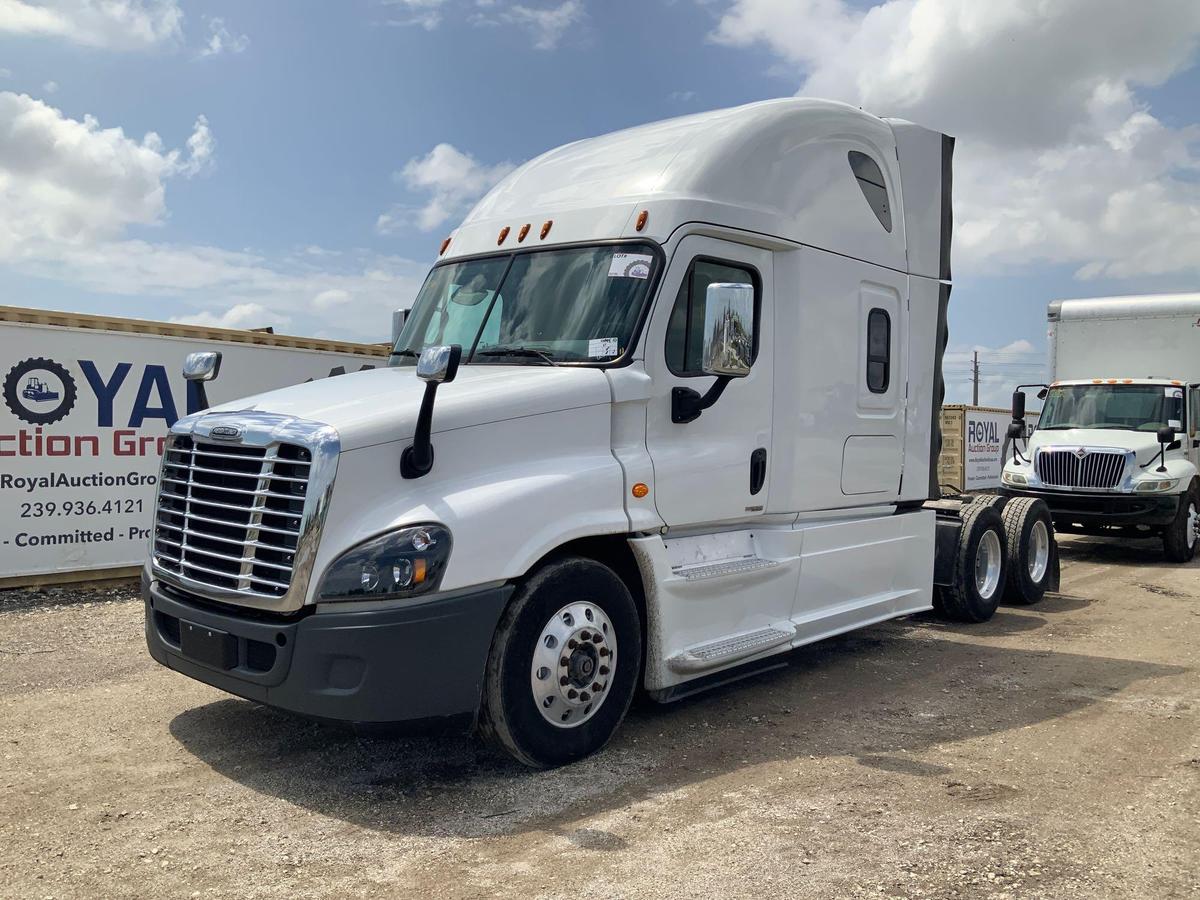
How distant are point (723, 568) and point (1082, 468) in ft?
31.8

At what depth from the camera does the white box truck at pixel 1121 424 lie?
44.2 ft

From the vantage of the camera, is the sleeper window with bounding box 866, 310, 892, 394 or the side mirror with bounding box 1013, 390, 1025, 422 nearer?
the sleeper window with bounding box 866, 310, 892, 394

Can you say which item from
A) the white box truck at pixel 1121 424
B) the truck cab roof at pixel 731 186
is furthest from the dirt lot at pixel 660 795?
the white box truck at pixel 1121 424

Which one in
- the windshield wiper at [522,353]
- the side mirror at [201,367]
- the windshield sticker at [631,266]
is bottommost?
the side mirror at [201,367]

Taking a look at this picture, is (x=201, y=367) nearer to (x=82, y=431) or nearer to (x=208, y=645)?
(x=208, y=645)

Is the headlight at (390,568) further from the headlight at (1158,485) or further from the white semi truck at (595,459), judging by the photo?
the headlight at (1158,485)

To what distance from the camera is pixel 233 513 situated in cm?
481

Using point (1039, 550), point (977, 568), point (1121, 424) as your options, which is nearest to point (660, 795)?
point (977, 568)

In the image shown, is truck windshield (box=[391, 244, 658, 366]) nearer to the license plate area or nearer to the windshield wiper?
the windshield wiper

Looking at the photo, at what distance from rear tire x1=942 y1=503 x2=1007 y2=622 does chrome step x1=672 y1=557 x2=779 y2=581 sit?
138 inches

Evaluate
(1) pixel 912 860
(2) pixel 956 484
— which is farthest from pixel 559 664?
(2) pixel 956 484

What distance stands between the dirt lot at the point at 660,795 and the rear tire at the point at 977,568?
1.75 meters

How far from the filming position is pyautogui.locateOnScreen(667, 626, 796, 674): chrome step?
18.5 feet

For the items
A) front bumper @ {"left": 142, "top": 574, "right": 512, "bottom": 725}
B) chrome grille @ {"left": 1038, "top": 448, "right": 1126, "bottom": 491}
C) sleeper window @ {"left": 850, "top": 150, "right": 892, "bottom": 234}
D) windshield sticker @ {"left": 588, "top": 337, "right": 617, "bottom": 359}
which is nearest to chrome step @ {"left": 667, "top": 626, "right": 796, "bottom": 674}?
front bumper @ {"left": 142, "top": 574, "right": 512, "bottom": 725}
